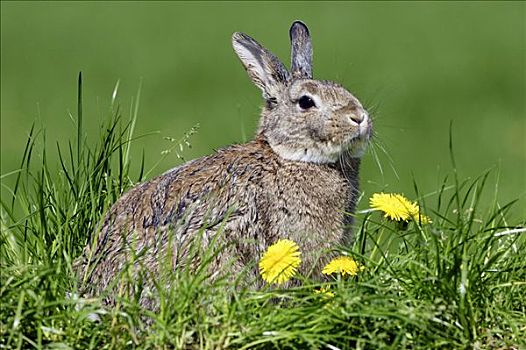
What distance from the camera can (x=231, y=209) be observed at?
5121 mm

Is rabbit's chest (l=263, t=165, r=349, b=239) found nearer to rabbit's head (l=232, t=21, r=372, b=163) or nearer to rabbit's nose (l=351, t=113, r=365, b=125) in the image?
rabbit's head (l=232, t=21, r=372, b=163)

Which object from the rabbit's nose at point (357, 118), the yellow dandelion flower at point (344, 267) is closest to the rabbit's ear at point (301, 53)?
the rabbit's nose at point (357, 118)

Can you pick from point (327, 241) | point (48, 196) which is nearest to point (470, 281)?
point (327, 241)

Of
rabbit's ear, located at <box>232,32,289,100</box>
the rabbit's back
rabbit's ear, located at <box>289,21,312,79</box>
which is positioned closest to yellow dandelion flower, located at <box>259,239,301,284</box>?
the rabbit's back

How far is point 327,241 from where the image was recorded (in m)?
5.73

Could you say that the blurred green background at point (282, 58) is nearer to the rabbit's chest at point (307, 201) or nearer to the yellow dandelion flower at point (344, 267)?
the rabbit's chest at point (307, 201)

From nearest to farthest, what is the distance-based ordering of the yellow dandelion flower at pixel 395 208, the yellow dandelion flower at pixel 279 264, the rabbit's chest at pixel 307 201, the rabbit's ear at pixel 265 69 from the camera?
1. the yellow dandelion flower at pixel 279 264
2. the yellow dandelion flower at pixel 395 208
3. the rabbit's chest at pixel 307 201
4. the rabbit's ear at pixel 265 69

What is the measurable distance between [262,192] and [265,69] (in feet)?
2.96

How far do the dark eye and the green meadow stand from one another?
40cm

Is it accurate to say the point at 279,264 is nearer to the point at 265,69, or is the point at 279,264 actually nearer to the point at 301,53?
the point at 265,69

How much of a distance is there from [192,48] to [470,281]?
18698mm

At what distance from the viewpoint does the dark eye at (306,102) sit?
615 cm

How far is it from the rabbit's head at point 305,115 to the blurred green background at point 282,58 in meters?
4.08

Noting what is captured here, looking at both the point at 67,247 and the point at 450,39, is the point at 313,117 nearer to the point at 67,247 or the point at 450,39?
the point at 67,247
